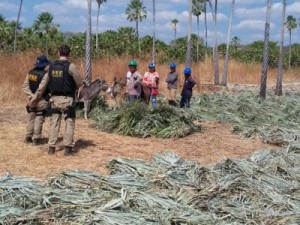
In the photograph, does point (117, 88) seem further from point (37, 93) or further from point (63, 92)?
point (63, 92)

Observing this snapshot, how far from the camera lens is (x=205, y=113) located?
13383 mm

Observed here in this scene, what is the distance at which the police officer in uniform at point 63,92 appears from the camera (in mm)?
7625

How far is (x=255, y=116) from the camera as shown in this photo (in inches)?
498

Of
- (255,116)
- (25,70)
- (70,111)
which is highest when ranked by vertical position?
(25,70)

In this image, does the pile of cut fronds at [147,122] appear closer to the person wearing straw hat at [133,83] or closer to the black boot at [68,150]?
the person wearing straw hat at [133,83]

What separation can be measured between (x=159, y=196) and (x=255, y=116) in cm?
777

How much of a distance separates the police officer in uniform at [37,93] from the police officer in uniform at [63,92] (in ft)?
1.08

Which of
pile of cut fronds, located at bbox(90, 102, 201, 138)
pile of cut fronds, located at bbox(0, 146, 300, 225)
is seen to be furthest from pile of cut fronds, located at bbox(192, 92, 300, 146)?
pile of cut fronds, located at bbox(0, 146, 300, 225)

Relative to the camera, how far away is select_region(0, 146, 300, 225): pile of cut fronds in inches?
188

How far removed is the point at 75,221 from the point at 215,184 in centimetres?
198

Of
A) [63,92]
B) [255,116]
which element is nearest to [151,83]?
[255,116]

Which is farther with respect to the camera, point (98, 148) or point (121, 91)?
point (121, 91)

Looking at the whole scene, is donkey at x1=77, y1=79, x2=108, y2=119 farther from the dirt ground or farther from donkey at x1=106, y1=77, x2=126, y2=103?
donkey at x1=106, y1=77, x2=126, y2=103

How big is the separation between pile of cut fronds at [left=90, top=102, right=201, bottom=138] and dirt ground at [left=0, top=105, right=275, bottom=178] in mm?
228
